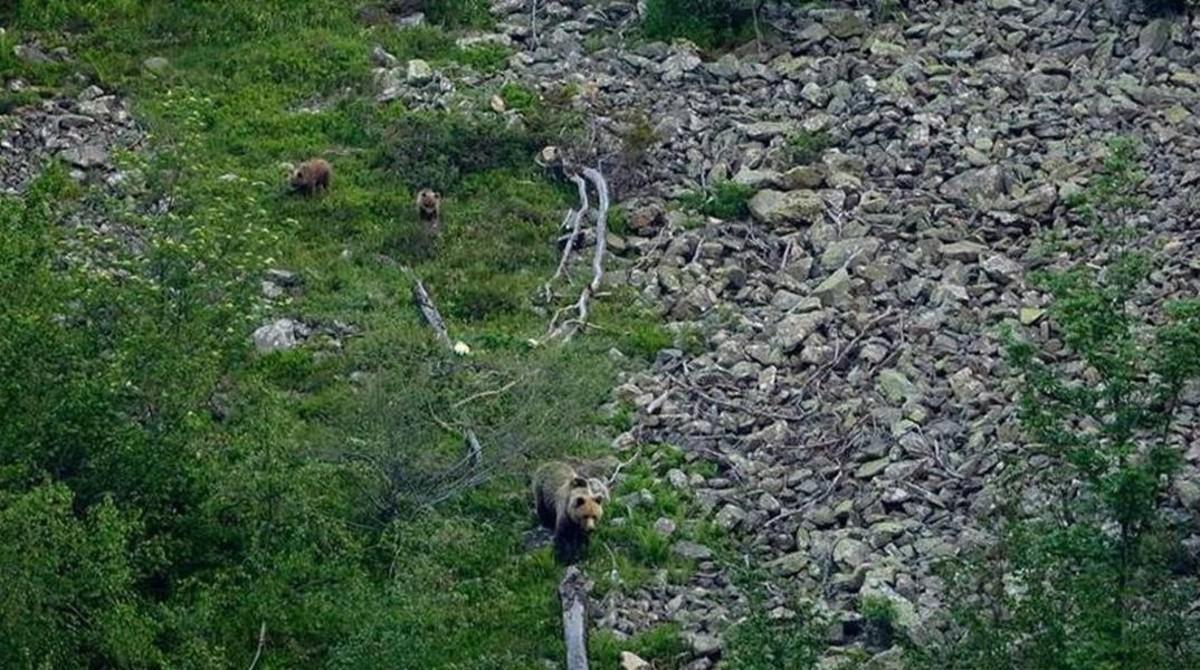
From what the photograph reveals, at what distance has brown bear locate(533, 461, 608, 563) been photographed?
15609mm

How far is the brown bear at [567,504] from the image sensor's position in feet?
51.2

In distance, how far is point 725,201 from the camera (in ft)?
66.2

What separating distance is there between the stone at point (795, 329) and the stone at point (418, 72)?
700cm

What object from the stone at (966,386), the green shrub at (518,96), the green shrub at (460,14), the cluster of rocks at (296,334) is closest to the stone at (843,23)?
the green shrub at (518,96)

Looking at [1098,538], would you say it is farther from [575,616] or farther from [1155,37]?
[1155,37]

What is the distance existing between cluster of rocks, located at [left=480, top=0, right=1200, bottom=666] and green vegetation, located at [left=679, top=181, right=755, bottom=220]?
0.15 m

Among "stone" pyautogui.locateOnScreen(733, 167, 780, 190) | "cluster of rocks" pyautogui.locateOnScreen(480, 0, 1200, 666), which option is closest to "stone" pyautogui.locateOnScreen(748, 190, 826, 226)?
"cluster of rocks" pyautogui.locateOnScreen(480, 0, 1200, 666)

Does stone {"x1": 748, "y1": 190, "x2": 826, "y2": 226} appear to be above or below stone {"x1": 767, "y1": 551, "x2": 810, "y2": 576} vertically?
below

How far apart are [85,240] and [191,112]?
1.38 m

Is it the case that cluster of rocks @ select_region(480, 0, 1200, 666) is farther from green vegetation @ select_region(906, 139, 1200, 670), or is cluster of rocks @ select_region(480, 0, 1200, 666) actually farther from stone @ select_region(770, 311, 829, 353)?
green vegetation @ select_region(906, 139, 1200, 670)

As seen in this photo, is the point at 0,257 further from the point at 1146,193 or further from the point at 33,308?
the point at 1146,193

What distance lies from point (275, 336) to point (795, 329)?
448 centimetres

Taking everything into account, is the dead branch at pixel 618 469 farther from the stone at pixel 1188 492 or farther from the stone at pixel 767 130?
the stone at pixel 767 130

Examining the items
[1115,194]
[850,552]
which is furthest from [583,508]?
[1115,194]
